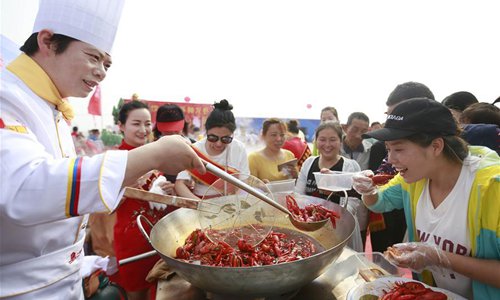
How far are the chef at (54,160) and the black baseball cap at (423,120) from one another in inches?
55.4

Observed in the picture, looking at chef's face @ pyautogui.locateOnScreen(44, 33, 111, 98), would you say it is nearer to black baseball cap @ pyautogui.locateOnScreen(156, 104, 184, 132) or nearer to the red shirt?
the red shirt

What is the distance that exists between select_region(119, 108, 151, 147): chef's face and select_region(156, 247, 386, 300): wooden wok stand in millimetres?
1925

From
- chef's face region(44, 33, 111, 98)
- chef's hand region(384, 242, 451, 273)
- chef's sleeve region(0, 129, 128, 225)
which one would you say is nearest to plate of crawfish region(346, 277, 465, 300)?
chef's hand region(384, 242, 451, 273)

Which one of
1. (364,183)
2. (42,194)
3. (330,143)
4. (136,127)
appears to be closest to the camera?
(42,194)

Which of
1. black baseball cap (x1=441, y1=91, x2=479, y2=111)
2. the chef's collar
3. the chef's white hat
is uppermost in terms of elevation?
black baseball cap (x1=441, y1=91, x2=479, y2=111)

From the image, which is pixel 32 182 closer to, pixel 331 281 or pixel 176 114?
pixel 331 281

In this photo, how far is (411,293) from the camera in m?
1.62

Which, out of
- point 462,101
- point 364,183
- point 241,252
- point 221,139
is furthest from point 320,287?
point 462,101

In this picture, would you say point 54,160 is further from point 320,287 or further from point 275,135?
point 275,135

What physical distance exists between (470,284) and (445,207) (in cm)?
53

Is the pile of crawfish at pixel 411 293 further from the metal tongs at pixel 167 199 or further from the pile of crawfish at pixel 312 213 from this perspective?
the metal tongs at pixel 167 199

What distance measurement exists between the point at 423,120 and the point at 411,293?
1.09 metres

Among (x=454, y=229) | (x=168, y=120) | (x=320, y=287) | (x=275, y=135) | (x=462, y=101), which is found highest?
(x=462, y=101)

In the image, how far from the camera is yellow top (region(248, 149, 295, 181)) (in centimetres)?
440
